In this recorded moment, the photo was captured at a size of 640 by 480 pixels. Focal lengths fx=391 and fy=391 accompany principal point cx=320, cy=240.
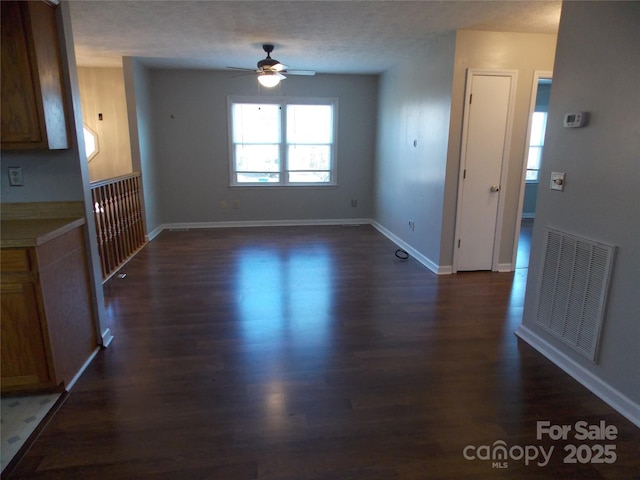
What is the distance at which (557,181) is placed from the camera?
2.59 metres

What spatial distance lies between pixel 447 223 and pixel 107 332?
3403 mm

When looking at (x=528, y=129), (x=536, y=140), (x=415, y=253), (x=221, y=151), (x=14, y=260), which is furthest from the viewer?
(x=536, y=140)

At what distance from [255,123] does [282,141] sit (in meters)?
0.54

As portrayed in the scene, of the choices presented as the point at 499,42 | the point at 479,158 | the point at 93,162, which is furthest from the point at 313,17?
the point at 93,162

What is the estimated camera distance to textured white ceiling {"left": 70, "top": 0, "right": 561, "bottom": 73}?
3.22 meters

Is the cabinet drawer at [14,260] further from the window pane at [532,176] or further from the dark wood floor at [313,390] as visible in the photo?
the window pane at [532,176]

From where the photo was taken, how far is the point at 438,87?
4.29 m

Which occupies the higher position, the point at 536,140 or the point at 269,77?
the point at 269,77

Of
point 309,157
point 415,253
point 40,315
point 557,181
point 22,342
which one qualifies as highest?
point 309,157

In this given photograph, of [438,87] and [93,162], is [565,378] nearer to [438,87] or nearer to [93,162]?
[438,87]

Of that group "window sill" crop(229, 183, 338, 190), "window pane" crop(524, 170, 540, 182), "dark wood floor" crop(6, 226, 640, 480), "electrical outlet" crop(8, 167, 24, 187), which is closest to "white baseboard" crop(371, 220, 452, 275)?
"dark wood floor" crop(6, 226, 640, 480)

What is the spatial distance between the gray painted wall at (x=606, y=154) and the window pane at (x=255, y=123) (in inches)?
187

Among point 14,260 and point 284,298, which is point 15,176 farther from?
point 284,298

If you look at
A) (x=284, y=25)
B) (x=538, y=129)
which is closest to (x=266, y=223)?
(x=284, y=25)
